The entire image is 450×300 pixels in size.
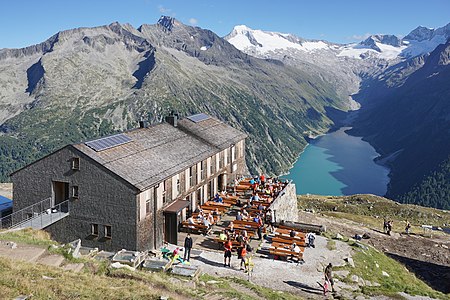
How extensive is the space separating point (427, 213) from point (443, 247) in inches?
1555

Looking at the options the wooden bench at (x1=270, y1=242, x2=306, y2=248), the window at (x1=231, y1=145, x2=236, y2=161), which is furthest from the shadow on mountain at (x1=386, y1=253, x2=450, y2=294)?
the window at (x1=231, y1=145, x2=236, y2=161)

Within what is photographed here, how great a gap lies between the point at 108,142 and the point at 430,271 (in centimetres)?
3479

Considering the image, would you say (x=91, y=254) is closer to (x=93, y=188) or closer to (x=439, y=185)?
(x=93, y=188)

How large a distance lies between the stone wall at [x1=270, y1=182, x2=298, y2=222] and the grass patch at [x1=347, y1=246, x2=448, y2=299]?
9.85 metres

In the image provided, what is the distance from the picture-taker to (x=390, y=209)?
3501 inches

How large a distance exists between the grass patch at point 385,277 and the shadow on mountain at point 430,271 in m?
1.86

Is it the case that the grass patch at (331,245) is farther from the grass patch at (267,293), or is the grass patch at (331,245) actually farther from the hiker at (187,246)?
the hiker at (187,246)

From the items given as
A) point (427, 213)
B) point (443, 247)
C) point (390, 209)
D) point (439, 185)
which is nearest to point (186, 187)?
point (443, 247)

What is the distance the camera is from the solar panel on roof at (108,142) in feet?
120

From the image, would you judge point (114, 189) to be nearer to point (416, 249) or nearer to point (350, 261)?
point (350, 261)

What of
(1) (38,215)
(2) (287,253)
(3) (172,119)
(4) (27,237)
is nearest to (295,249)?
(2) (287,253)

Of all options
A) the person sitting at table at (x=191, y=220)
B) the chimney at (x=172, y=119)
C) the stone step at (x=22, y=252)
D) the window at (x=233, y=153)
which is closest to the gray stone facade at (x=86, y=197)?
the person sitting at table at (x=191, y=220)

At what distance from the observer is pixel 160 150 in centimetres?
4234

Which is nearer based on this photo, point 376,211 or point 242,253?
point 242,253
